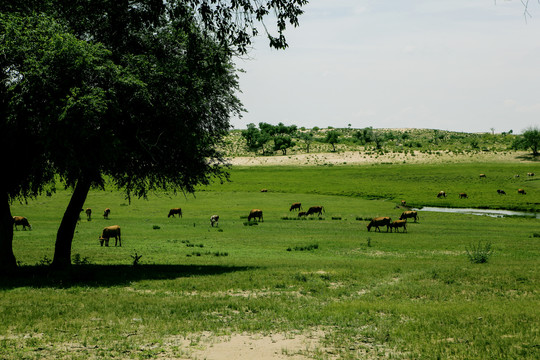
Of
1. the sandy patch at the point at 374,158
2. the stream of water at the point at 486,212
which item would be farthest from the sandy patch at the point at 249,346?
the sandy patch at the point at 374,158

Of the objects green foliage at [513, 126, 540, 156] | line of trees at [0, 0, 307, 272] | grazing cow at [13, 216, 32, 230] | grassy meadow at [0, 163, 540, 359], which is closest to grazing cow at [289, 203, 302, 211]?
grassy meadow at [0, 163, 540, 359]

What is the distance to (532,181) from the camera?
88.4m

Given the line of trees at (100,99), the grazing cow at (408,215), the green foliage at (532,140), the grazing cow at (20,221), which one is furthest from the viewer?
the green foliage at (532,140)

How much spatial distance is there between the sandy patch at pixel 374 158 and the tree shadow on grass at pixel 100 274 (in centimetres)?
11591

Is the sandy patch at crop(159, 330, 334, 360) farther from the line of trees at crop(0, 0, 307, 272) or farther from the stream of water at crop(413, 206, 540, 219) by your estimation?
the stream of water at crop(413, 206, 540, 219)

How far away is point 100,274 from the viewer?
18172mm

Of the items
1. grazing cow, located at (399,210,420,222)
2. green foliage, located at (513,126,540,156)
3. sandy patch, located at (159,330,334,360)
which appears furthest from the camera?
green foliage, located at (513,126,540,156)

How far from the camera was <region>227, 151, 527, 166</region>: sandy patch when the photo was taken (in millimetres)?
127750

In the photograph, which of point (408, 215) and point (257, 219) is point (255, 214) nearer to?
point (257, 219)

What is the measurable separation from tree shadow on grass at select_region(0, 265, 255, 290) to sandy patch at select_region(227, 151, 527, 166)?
4563 inches

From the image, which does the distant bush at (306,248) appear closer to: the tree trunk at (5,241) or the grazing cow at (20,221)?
the tree trunk at (5,241)

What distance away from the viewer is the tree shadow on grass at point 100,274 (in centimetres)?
1591

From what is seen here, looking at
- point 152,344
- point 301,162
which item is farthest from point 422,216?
point 301,162

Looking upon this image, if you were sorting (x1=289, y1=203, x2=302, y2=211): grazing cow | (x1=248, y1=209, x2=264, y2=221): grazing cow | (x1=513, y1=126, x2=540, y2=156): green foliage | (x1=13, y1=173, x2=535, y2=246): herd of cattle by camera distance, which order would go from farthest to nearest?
(x1=513, y1=126, x2=540, y2=156): green foliage < (x1=289, y1=203, x2=302, y2=211): grazing cow < (x1=248, y1=209, x2=264, y2=221): grazing cow < (x1=13, y1=173, x2=535, y2=246): herd of cattle
